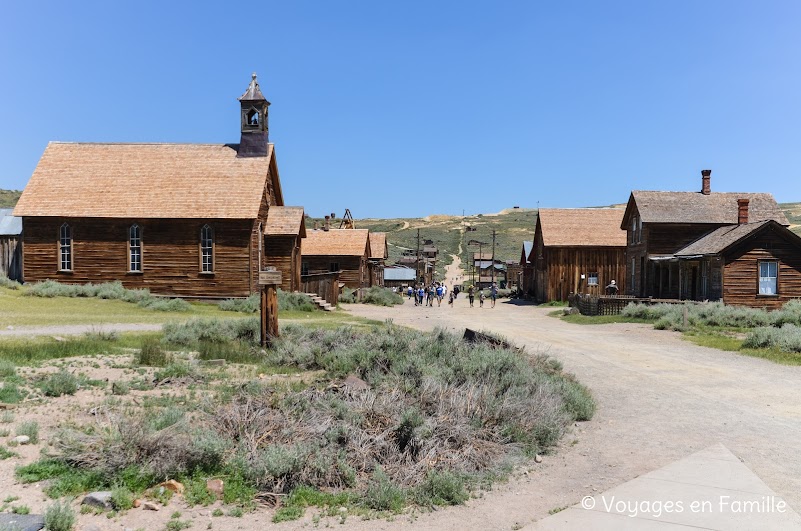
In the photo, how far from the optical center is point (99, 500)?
19.2 ft

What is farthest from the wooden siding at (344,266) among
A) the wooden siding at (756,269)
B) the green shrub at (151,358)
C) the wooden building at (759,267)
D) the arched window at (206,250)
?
the green shrub at (151,358)

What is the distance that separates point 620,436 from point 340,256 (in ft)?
125

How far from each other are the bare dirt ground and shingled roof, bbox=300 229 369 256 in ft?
102

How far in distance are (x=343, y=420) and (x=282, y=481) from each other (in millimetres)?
1479

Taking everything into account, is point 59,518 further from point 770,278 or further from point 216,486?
point 770,278

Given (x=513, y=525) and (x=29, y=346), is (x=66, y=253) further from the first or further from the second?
(x=513, y=525)

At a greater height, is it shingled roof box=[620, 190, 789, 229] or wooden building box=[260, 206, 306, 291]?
shingled roof box=[620, 190, 789, 229]

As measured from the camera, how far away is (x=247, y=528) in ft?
18.5

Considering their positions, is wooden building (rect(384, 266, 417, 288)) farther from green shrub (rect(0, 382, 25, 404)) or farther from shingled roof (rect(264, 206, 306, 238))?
green shrub (rect(0, 382, 25, 404))

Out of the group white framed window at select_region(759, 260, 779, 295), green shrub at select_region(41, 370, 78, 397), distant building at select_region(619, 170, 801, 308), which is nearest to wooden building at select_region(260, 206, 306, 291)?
distant building at select_region(619, 170, 801, 308)

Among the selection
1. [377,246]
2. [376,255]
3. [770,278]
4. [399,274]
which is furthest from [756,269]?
[399,274]

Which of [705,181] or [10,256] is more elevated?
[705,181]

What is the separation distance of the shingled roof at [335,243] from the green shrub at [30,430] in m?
38.2

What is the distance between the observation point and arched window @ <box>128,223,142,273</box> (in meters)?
30.9
